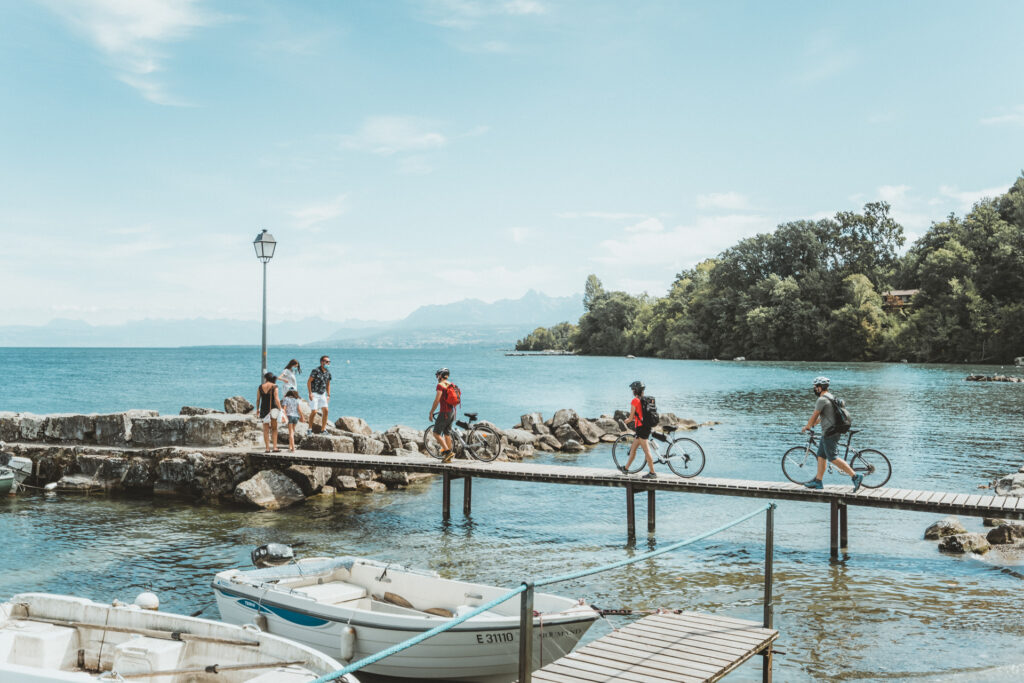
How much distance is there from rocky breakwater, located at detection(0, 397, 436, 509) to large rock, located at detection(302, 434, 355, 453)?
0.03 m

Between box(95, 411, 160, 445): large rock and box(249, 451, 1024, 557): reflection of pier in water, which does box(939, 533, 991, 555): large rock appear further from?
box(95, 411, 160, 445): large rock

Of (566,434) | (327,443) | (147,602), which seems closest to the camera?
(147,602)

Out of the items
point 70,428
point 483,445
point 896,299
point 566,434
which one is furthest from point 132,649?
point 896,299

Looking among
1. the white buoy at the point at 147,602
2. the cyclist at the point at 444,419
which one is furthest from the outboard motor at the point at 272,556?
the cyclist at the point at 444,419

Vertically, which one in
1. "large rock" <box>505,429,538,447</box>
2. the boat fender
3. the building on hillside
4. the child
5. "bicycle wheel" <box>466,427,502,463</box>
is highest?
the building on hillside

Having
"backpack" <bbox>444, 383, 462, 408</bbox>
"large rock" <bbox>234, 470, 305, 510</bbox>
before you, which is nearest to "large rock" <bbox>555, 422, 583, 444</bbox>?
"large rock" <bbox>234, 470, 305, 510</bbox>

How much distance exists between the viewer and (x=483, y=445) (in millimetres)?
19328

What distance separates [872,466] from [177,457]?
627 inches

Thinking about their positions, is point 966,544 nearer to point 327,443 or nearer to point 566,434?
point 327,443

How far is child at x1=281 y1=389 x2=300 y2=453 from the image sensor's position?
67.7 ft

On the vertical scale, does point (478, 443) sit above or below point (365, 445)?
above

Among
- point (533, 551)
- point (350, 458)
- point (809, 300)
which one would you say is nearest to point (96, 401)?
point (350, 458)

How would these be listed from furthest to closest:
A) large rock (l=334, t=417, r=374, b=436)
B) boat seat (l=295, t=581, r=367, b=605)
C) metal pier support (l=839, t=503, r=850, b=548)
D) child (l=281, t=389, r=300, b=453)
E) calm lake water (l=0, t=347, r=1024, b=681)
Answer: large rock (l=334, t=417, r=374, b=436) → child (l=281, t=389, r=300, b=453) → metal pier support (l=839, t=503, r=850, b=548) → calm lake water (l=0, t=347, r=1024, b=681) → boat seat (l=295, t=581, r=367, b=605)

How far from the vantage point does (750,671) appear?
1010 cm
